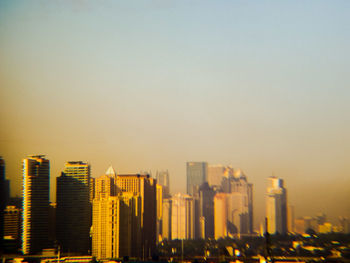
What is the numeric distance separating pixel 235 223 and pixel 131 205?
21.3ft

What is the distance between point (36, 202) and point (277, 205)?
8.11 metres

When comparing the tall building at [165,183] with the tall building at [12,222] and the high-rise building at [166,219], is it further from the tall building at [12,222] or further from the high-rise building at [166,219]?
the tall building at [12,222]

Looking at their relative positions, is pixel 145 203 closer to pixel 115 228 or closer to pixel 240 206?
pixel 115 228

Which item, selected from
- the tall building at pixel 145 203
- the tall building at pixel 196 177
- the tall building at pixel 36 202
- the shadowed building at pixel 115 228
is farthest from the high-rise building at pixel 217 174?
the tall building at pixel 36 202

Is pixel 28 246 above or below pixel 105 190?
below

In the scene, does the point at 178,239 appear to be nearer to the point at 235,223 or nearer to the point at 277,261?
the point at 235,223

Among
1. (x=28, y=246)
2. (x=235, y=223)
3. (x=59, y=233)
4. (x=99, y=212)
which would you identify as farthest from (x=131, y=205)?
(x=235, y=223)

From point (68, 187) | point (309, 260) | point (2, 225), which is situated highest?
point (68, 187)

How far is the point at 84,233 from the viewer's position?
16844 mm

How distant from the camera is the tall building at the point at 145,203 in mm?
18127

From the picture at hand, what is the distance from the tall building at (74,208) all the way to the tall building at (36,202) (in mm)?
507

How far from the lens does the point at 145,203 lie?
19141 millimetres

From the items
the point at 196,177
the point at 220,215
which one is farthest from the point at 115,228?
the point at 196,177

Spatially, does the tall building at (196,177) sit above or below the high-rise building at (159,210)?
above
